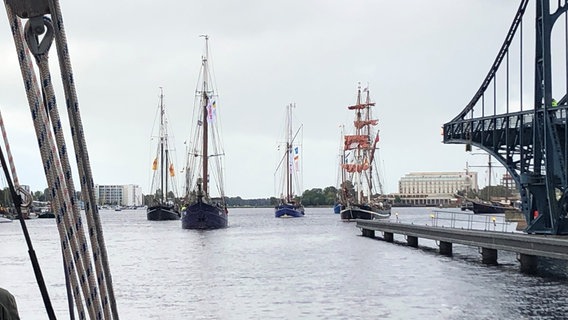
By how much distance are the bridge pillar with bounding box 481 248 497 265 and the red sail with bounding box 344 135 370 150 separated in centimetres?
9576

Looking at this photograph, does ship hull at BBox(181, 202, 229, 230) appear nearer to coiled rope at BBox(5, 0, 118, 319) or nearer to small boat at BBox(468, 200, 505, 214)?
small boat at BBox(468, 200, 505, 214)

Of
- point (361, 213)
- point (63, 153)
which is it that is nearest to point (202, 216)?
point (361, 213)

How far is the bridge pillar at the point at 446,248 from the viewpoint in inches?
1972

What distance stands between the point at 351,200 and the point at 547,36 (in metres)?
91.2

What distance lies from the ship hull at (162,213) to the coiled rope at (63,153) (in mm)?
140606

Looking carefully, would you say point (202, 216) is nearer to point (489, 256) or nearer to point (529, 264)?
point (489, 256)

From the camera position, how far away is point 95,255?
5.29m

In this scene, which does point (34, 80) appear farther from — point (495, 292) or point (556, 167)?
point (556, 167)

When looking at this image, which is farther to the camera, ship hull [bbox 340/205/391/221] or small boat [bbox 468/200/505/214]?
small boat [bbox 468/200/505/214]

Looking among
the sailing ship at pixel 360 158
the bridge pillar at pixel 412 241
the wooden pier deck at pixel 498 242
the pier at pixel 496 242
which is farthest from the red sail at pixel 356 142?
the bridge pillar at pixel 412 241

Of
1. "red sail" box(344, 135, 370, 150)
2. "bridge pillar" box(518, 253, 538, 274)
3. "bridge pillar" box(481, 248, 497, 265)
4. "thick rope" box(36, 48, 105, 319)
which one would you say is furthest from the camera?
"red sail" box(344, 135, 370, 150)

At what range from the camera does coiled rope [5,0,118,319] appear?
16.2 ft

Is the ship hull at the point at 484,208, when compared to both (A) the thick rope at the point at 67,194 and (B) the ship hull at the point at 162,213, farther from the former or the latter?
(A) the thick rope at the point at 67,194

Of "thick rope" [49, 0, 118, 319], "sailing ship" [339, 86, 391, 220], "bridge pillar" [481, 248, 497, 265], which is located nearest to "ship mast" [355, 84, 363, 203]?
"sailing ship" [339, 86, 391, 220]
